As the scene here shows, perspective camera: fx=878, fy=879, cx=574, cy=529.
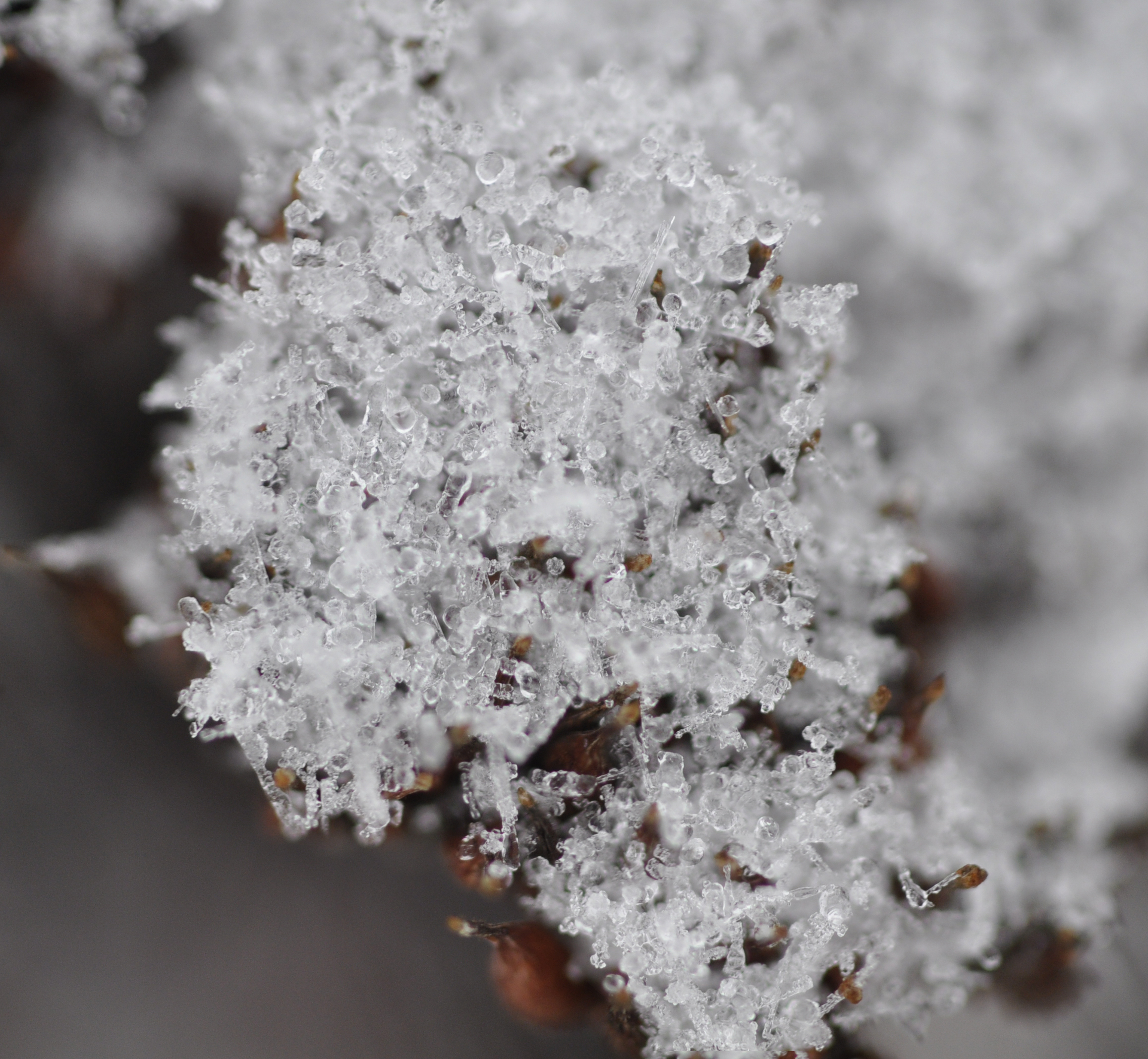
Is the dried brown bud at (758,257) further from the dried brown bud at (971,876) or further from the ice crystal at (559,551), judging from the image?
the dried brown bud at (971,876)

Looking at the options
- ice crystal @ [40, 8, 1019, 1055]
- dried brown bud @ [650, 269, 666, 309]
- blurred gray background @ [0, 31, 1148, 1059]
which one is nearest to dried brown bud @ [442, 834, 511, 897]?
ice crystal @ [40, 8, 1019, 1055]

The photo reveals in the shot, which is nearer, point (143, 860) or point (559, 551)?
point (559, 551)

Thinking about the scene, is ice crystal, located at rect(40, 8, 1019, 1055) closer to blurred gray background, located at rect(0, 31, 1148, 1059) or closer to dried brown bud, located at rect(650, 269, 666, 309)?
dried brown bud, located at rect(650, 269, 666, 309)

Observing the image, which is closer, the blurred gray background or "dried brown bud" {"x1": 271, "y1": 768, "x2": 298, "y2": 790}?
A: "dried brown bud" {"x1": 271, "y1": 768, "x2": 298, "y2": 790}

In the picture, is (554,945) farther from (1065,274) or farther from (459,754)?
(1065,274)

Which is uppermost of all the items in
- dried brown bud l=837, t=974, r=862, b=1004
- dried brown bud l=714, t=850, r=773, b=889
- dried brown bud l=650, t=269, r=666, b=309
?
dried brown bud l=650, t=269, r=666, b=309

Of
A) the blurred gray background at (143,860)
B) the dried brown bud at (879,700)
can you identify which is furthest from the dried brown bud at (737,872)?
the blurred gray background at (143,860)

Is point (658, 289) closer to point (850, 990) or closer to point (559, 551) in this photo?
point (559, 551)

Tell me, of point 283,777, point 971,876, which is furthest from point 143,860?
point 971,876

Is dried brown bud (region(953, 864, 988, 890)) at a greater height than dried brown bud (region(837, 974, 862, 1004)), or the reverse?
dried brown bud (region(953, 864, 988, 890))

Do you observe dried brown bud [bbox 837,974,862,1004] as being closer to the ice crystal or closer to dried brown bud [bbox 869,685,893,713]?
the ice crystal
